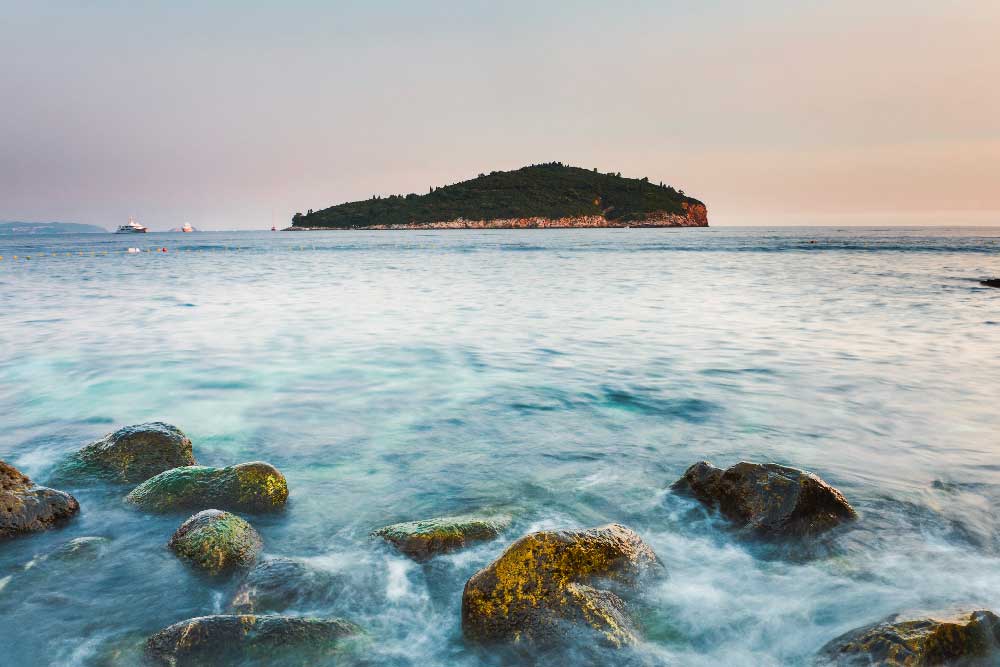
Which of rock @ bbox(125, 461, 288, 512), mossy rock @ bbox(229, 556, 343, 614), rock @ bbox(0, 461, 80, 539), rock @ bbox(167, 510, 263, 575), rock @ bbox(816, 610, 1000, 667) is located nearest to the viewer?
rock @ bbox(816, 610, 1000, 667)

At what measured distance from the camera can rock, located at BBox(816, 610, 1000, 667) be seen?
3766 millimetres

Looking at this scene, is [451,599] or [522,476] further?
[522,476]

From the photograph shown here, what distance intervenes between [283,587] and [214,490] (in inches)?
79.2

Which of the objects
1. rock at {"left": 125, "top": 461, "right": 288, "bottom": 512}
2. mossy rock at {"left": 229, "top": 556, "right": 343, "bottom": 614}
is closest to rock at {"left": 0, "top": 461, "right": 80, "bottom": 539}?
rock at {"left": 125, "top": 461, "right": 288, "bottom": 512}

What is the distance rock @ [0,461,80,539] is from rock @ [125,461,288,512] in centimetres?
60

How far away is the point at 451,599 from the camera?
4.89 metres

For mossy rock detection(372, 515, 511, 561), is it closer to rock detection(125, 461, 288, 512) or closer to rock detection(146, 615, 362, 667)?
rock detection(146, 615, 362, 667)

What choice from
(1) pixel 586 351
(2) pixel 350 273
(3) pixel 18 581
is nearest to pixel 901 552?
(3) pixel 18 581

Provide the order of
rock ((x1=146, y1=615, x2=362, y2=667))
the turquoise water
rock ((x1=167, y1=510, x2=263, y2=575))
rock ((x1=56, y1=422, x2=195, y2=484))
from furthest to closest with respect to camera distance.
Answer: rock ((x1=56, y1=422, x2=195, y2=484)) < rock ((x1=167, y1=510, x2=263, y2=575)) < the turquoise water < rock ((x1=146, y1=615, x2=362, y2=667))

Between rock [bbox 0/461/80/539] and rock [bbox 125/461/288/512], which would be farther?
rock [bbox 125/461/288/512]

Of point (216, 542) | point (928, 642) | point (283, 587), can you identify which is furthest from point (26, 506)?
point (928, 642)

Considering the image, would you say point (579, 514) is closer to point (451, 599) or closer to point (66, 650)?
point (451, 599)

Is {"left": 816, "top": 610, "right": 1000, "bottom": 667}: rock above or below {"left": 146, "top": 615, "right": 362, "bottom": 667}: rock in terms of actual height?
above

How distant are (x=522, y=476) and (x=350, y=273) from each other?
120 feet
